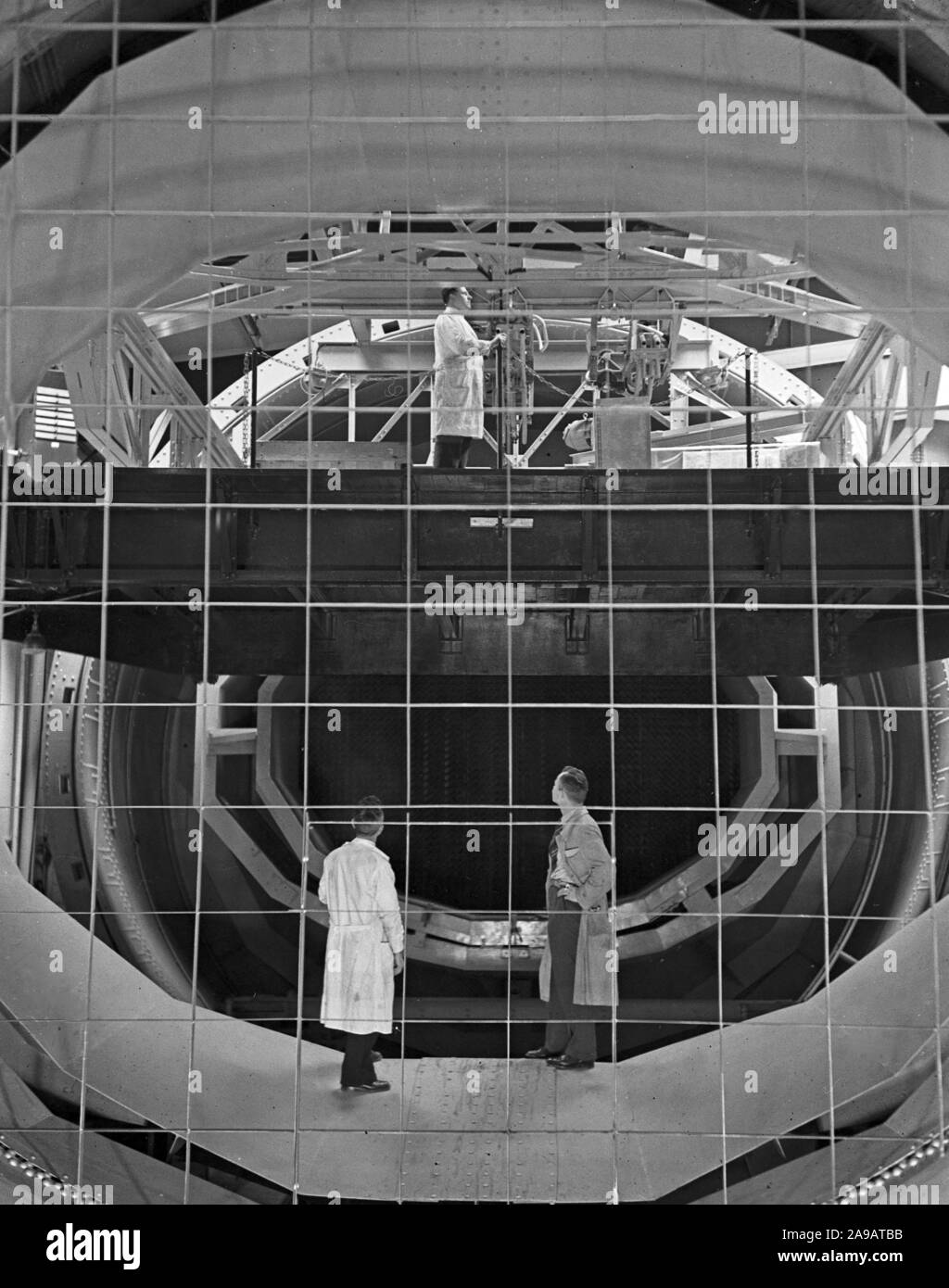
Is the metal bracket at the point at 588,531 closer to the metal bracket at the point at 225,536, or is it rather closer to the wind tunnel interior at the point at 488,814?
the metal bracket at the point at 225,536

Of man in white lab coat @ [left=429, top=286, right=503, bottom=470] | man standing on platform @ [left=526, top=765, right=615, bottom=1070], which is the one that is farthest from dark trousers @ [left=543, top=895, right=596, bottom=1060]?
man in white lab coat @ [left=429, top=286, right=503, bottom=470]

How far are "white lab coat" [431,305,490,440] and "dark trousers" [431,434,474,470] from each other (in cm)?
4

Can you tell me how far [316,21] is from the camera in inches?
210

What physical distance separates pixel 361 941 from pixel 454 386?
96.1 inches

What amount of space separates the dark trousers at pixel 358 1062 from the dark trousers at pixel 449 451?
7.90ft

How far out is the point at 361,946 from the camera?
5316 mm

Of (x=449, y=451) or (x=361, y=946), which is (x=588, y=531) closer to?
(x=449, y=451)

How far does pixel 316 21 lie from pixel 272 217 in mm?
723

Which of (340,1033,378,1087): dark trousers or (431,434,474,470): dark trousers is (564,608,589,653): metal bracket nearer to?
(431,434,474,470): dark trousers

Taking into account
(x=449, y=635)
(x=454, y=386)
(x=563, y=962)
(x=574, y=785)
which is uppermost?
(x=454, y=386)

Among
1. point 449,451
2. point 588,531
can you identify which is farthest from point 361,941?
point 449,451

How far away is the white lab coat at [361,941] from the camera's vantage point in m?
5.27
